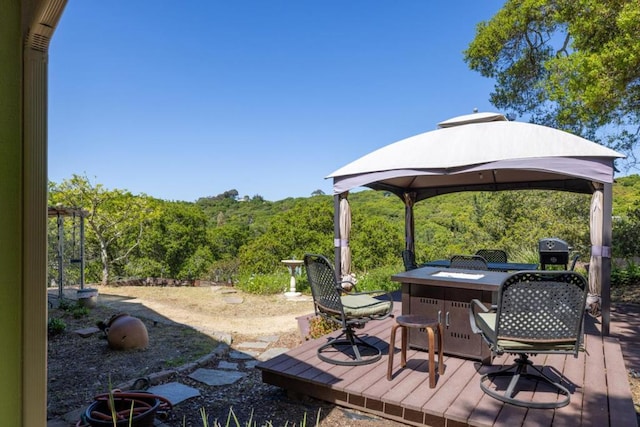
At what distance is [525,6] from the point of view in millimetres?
8922

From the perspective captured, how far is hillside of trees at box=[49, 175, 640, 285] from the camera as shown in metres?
10.9

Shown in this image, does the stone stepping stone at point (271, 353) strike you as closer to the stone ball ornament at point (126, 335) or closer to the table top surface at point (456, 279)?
the stone ball ornament at point (126, 335)

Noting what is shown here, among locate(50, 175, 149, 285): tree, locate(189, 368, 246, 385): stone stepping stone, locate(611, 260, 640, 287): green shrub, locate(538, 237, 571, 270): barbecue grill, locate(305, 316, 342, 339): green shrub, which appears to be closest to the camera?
locate(189, 368, 246, 385): stone stepping stone

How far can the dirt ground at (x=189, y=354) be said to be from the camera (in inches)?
121

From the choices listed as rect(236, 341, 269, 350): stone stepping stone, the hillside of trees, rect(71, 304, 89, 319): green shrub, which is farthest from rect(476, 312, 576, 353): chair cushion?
the hillside of trees

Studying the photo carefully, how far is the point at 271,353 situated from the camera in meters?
4.77

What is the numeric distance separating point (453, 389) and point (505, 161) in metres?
2.95

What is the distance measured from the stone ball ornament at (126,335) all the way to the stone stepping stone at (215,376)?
107 centimetres

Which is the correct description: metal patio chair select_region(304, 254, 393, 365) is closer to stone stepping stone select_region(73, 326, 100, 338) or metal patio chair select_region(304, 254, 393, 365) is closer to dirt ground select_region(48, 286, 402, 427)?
dirt ground select_region(48, 286, 402, 427)

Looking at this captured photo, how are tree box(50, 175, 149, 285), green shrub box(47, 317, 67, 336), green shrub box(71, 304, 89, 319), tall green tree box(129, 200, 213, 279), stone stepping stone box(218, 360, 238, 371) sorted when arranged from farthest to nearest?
tall green tree box(129, 200, 213, 279), tree box(50, 175, 149, 285), green shrub box(71, 304, 89, 319), green shrub box(47, 317, 67, 336), stone stepping stone box(218, 360, 238, 371)

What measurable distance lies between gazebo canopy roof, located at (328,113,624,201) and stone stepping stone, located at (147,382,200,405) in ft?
11.3

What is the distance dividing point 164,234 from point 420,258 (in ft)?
41.5

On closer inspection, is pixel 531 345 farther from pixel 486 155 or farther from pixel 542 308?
pixel 486 155

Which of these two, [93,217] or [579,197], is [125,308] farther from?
[579,197]
